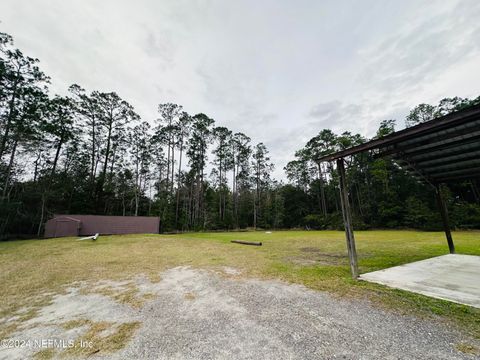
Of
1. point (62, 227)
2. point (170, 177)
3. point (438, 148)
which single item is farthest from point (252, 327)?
point (170, 177)

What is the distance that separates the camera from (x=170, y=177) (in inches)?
1053

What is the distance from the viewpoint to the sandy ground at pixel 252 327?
1.71 metres

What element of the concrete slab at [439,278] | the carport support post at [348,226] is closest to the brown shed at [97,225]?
the carport support post at [348,226]

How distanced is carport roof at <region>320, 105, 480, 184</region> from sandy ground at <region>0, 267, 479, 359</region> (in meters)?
2.95

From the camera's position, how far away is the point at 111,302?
299 cm

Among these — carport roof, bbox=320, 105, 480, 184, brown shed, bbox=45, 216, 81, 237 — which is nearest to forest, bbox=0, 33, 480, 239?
brown shed, bbox=45, 216, 81, 237

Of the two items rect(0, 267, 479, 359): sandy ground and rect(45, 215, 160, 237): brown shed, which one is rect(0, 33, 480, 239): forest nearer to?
rect(45, 215, 160, 237): brown shed

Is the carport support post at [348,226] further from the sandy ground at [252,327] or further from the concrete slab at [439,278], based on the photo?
the sandy ground at [252,327]

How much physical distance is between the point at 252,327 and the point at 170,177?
26.7 metres

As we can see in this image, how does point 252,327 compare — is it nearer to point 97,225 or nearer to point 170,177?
point 97,225

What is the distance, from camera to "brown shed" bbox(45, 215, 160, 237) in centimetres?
1551

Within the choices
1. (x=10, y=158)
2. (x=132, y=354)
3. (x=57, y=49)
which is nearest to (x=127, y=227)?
(x=10, y=158)

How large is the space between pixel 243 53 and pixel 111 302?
11586 mm

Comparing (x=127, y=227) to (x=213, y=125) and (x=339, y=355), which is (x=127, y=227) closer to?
(x=213, y=125)
